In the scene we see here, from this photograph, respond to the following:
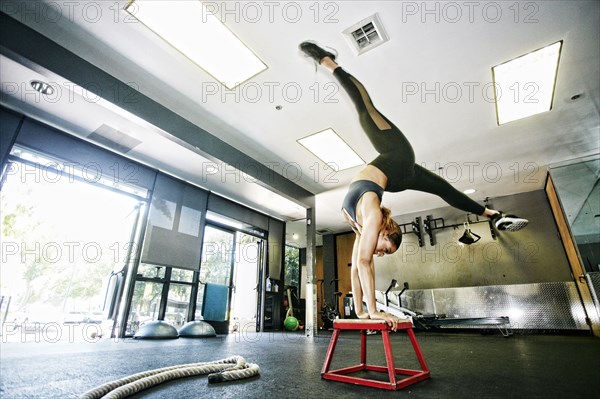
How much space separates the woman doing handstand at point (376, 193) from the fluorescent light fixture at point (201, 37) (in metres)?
0.91

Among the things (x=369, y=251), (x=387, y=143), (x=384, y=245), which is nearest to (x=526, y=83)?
(x=387, y=143)

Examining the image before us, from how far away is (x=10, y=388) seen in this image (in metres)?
1.36

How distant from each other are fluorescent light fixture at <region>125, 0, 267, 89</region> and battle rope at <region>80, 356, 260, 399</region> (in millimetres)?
2827

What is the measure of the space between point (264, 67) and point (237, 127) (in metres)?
1.22

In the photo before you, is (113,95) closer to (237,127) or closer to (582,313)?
(237,127)

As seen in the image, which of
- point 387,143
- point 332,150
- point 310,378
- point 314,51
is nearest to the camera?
point 310,378

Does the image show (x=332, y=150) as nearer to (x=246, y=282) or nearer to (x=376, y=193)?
(x=376, y=193)

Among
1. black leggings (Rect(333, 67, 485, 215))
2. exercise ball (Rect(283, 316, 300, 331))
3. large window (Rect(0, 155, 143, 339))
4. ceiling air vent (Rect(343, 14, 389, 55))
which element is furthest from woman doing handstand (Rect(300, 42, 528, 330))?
exercise ball (Rect(283, 316, 300, 331))

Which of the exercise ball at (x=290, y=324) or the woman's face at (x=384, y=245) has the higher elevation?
the woman's face at (x=384, y=245)

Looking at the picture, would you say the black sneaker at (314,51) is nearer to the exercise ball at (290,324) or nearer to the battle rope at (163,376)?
the battle rope at (163,376)

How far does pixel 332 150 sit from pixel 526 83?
2.59m

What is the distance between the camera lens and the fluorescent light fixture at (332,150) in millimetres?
4301

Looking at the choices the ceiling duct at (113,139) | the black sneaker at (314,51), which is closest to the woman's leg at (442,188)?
the black sneaker at (314,51)

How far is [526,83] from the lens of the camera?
3.28 m
